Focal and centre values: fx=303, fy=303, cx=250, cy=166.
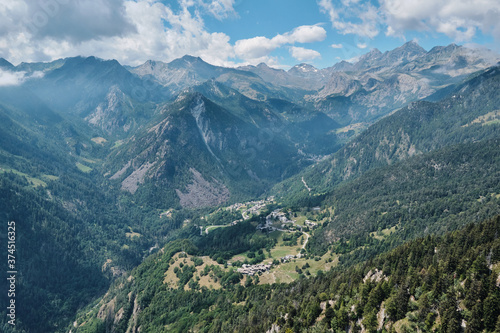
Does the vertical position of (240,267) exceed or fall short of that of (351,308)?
it exceeds it

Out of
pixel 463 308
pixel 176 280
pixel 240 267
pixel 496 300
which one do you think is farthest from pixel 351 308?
pixel 176 280

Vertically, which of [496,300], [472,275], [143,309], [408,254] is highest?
[408,254]

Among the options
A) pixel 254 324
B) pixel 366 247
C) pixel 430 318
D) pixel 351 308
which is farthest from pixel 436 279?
pixel 366 247

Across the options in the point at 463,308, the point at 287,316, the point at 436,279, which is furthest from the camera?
the point at 287,316

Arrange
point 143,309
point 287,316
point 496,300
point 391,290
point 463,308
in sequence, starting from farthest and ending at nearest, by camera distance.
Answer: point 143,309
point 287,316
point 391,290
point 463,308
point 496,300

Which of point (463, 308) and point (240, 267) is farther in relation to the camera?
point (240, 267)

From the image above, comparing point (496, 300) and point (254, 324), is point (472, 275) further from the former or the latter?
point (254, 324)
